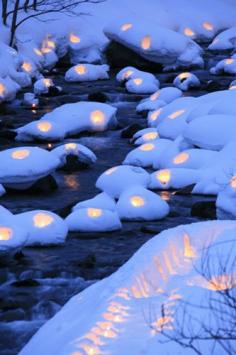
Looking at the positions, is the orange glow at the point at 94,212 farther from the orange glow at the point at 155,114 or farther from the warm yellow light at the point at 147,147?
the orange glow at the point at 155,114

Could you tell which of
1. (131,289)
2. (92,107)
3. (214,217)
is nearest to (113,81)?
(92,107)

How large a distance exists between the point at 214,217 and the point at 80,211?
4.80 ft

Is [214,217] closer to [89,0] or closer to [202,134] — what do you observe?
[202,134]

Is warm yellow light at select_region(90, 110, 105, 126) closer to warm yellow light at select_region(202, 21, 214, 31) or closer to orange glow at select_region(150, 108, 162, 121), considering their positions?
orange glow at select_region(150, 108, 162, 121)

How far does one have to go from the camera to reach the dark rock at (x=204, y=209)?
9.29 meters

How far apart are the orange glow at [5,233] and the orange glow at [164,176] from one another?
3593 millimetres

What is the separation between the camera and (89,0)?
81.0 feet

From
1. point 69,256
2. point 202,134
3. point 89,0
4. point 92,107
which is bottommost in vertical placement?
point 89,0

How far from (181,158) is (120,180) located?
152 cm

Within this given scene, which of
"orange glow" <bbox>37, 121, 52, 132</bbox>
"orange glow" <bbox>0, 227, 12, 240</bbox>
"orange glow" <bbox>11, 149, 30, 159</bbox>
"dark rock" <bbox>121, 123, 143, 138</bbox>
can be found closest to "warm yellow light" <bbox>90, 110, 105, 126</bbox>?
"dark rock" <bbox>121, 123, 143, 138</bbox>

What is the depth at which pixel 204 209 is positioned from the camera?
30.7ft

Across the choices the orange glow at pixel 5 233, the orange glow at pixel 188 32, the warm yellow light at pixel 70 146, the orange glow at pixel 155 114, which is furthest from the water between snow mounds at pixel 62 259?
the orange glow at pixel 188 32

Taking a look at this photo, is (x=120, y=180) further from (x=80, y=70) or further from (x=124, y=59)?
(x=124, y=59)

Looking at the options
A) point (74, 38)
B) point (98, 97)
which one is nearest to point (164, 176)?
point (98, 97)
